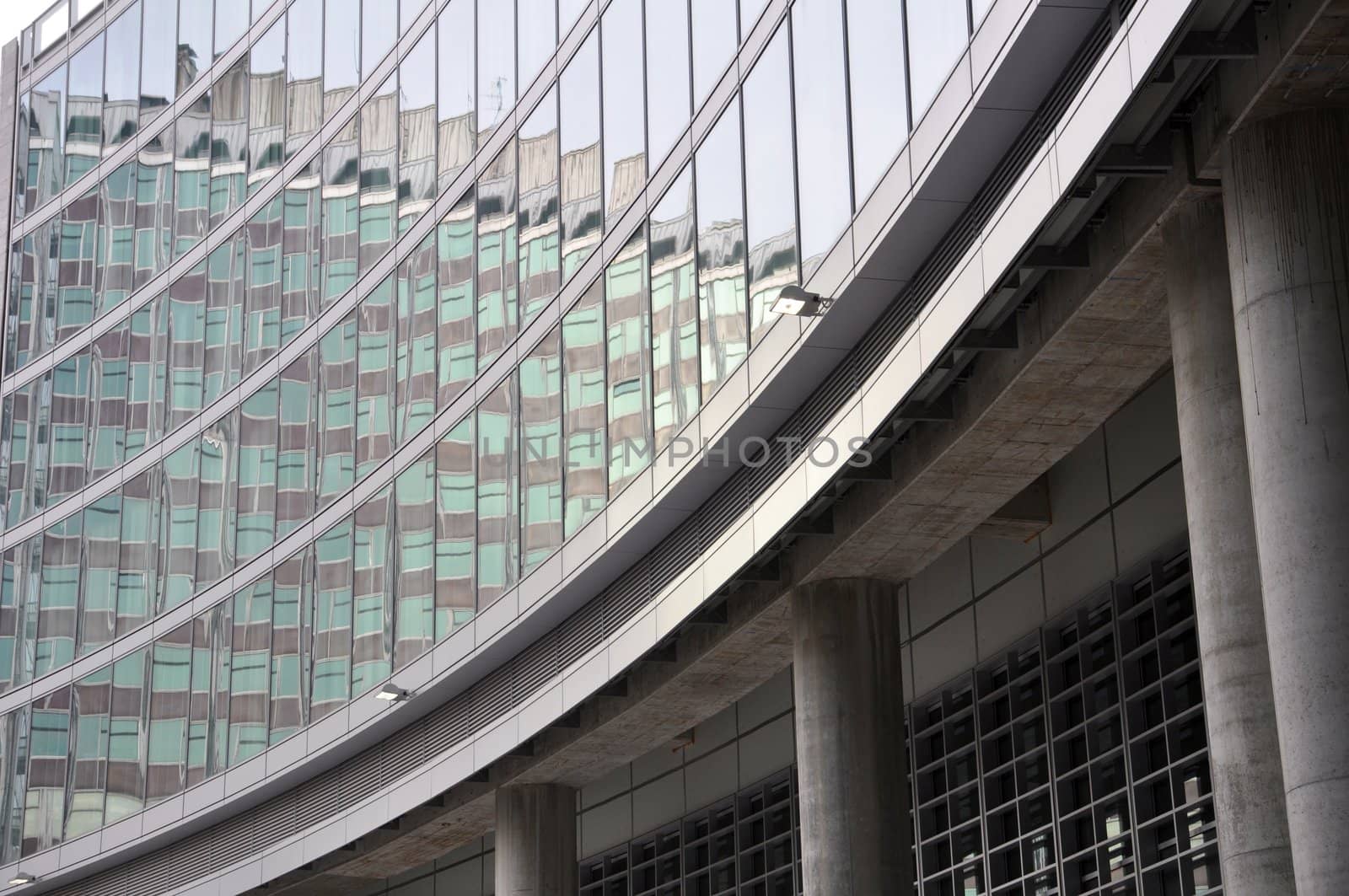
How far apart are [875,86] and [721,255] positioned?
4.13m

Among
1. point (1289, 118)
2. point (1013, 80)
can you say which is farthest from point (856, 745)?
point (1289, 118)

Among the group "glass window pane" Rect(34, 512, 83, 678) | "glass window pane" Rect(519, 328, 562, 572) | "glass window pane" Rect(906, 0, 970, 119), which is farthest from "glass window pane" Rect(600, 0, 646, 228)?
"glass window pane" Rect(34, 512, 83, 678)

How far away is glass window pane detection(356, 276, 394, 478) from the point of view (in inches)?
1248

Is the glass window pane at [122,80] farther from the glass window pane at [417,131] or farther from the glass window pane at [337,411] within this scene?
the glass window pane at [417,131]

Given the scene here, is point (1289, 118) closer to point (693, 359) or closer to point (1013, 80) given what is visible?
point (1013, 80)

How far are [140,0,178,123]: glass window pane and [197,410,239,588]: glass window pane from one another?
30.5 feet

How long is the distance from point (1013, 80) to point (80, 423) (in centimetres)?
3174

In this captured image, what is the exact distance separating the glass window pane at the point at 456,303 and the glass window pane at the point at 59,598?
1515cm

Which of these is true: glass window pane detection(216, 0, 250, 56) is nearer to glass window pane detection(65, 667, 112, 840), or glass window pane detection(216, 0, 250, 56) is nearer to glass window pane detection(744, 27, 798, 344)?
glass window pane detection(65, 667, 112, 840)

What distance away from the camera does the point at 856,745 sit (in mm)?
20859

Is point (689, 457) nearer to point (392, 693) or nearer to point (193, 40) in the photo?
point (392, 693)

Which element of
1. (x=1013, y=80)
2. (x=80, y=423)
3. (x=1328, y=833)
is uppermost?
(x=80, y=423)

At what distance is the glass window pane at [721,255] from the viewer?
70.5ft

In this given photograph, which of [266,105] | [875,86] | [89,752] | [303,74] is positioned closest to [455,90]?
[303,74]
